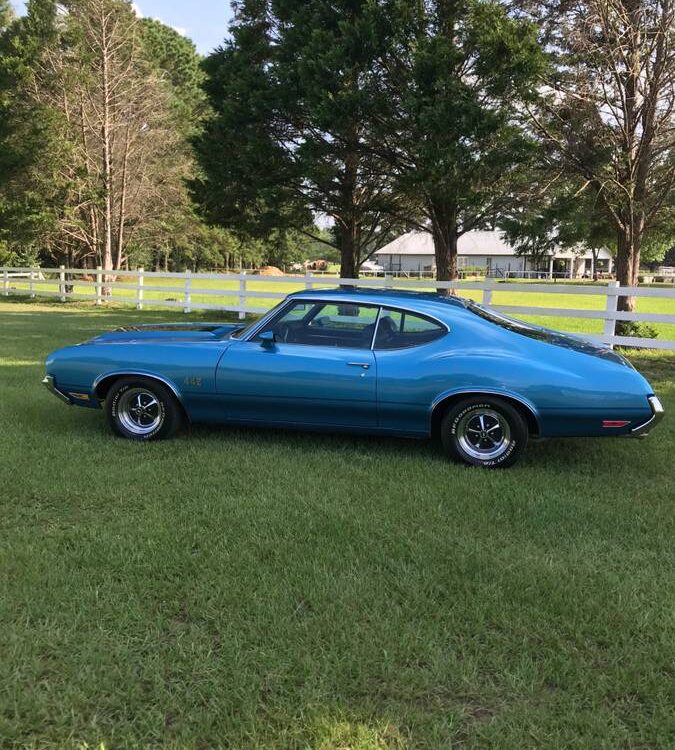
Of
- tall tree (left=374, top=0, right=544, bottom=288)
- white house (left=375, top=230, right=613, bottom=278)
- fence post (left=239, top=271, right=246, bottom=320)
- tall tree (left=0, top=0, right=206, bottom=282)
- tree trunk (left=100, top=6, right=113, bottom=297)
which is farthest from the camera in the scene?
white house (left=375, top=230, right=613, bottom=278)

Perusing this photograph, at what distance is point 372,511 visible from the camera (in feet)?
13.5

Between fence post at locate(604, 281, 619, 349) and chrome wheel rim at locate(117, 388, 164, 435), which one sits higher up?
fence post at locate(604, 281, 619, 349)

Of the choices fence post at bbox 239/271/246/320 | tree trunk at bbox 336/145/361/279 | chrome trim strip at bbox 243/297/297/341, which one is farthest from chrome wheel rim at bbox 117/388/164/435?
fence post at bbox 239/271/246/320

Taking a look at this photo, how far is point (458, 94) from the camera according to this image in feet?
40.2

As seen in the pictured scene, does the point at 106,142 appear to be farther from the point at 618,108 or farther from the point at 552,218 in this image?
the point at 618,108

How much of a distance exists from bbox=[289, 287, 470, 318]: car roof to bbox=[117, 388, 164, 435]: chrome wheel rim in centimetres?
152

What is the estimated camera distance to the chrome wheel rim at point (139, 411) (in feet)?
18.2

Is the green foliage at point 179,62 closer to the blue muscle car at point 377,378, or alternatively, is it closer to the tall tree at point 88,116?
the tall tree at point 88,116

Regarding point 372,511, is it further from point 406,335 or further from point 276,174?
point 276,174

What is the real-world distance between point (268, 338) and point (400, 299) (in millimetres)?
1141

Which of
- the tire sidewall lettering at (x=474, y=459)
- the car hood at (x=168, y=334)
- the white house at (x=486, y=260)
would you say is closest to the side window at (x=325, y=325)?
the car hood at (x=168, y=334)

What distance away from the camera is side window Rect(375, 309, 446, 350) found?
513cm

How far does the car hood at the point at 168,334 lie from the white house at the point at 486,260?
219ft

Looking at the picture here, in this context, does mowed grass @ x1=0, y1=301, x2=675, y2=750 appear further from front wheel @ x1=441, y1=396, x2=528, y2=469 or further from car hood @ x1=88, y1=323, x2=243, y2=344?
car hood @ x1=88, y1=323, x2=243, y2=344
